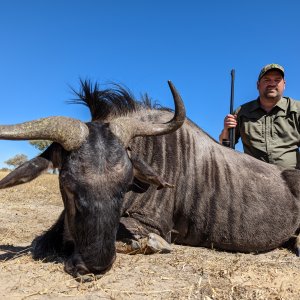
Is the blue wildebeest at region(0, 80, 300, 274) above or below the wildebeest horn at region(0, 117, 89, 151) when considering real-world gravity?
below

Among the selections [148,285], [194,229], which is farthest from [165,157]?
[148,285]

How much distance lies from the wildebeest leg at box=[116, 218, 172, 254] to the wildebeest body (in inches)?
5.7

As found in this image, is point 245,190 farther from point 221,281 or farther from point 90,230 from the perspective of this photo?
point 90,230

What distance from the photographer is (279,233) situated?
214 inches

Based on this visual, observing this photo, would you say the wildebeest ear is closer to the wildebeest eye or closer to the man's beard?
the wildebeest eye

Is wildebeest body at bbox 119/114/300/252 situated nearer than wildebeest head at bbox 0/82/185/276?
No

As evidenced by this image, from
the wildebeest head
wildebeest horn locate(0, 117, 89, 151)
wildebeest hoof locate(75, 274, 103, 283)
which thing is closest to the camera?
wildebeest hoof locate(75, 274, 103, 283)

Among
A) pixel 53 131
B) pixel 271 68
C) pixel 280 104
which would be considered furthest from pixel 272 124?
pixel 53 131

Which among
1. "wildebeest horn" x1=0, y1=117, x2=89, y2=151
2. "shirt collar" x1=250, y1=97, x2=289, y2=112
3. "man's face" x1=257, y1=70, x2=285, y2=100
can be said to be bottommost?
"wildebeest horn" x1=0, y1=117, x2=89, y2=151

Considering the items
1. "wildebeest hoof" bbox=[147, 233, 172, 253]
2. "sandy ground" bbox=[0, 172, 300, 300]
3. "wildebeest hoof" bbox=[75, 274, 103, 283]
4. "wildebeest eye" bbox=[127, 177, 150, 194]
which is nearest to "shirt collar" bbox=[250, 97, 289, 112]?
"sandy ground" bbox=[0, 172, 300, 300]

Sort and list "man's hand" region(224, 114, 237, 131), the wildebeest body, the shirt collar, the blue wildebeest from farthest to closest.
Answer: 1. the shirt collar
2. "man's hand" region(224, 114, 237, 131)
3. the wildebeest body
4. the blue wildebeest

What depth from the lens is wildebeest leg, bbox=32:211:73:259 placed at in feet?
13.5

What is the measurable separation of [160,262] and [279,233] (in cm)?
228

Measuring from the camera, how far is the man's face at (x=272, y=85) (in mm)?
6910
